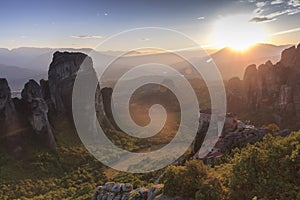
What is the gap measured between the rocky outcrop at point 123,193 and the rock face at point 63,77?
2031 inches

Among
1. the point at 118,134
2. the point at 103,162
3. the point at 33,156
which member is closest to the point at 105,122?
the point at 118,134

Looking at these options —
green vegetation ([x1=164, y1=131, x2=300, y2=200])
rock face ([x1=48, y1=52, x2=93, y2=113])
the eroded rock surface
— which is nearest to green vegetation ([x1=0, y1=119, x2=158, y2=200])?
the eroded rock surface

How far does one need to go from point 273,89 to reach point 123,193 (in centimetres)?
5457

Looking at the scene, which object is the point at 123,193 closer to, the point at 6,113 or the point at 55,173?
the point at 55,173

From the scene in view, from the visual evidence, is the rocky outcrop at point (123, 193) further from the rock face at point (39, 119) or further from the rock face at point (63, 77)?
the rock face at point (63, 77)

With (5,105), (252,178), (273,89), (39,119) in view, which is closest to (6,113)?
(5,105)

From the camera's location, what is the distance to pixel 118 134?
74312mm

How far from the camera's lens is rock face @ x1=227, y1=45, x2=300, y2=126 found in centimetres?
5944

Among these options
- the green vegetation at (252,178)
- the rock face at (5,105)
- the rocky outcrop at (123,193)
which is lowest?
the rocky outcrop at (123,193)

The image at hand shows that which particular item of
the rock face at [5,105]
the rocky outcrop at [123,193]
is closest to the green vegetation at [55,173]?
the rock face at [5,105]

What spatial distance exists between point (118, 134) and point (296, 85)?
41148 mm

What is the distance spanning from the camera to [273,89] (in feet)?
218

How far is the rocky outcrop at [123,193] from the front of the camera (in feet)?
66.4

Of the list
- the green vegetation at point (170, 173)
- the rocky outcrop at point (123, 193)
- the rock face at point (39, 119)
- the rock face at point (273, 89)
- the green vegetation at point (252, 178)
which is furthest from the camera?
the rock face at point (273, 89)
